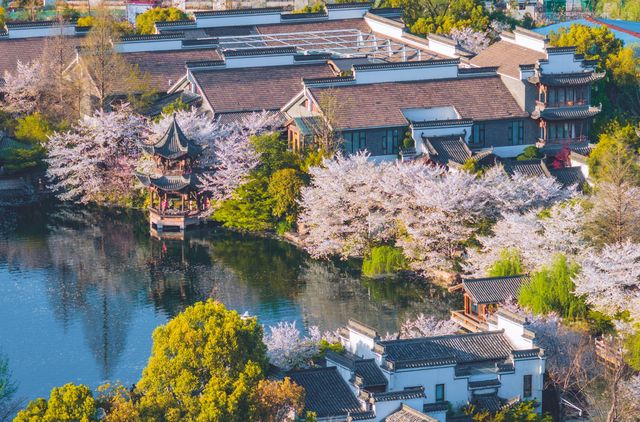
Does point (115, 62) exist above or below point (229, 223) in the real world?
above

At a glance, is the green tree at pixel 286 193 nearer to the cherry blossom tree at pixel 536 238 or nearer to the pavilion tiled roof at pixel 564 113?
the cherry blossom tree at pixel 536 238

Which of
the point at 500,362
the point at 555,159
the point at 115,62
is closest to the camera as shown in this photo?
the point at 500,362

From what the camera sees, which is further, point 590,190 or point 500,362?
point 590,190

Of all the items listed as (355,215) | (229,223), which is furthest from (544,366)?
(229,223)

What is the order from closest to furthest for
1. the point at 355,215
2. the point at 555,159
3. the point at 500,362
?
the point at 500,362 < the point at 355,215 < the point at 555,159

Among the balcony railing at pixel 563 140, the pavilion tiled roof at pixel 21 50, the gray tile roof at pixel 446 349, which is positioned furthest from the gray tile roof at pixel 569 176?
the pavilion tiled roof at pixel 21 50

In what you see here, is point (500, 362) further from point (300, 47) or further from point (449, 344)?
point (300, 47)

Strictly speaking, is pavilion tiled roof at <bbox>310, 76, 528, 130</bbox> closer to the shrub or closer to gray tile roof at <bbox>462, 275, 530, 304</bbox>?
the shrub
